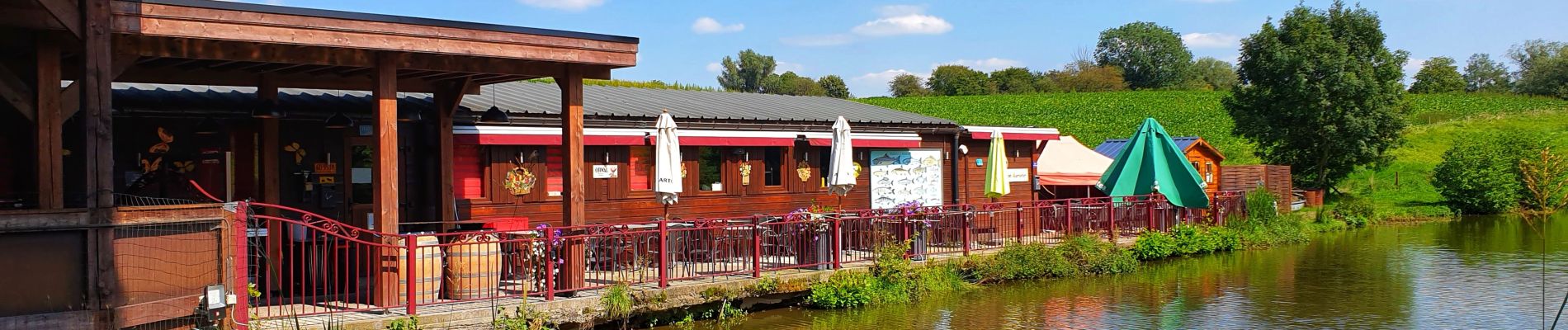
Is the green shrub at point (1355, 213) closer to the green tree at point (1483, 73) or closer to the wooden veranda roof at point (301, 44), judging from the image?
the wooden veranda roof at point (301, 44)

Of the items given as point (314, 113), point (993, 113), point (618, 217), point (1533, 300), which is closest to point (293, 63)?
point (314, 113)

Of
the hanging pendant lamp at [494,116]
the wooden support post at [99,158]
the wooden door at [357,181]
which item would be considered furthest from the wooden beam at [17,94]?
the hanging pendant lamp at [494,116]

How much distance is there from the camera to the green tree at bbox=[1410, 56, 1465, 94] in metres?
60.4

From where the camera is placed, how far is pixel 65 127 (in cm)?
1108

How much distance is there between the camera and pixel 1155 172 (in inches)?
720

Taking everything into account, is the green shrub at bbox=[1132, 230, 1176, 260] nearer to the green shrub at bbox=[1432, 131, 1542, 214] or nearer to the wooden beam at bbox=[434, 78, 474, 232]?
the wooden beam at bbox=[434, 78, 474, 232]

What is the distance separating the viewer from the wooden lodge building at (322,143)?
7656 mm

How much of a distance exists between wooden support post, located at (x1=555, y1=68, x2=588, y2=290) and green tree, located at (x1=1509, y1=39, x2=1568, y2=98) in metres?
63.5

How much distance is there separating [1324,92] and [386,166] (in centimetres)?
2572

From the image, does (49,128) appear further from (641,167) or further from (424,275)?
(641,167)

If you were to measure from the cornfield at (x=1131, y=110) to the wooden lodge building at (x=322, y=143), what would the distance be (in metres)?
28.0

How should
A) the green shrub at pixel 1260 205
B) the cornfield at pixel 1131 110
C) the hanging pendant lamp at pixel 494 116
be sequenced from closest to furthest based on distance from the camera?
1. the hanging pendant lamp at pixel 494 116
2. the green shrub at pixel 1260 205
3. the cornfield at pixel 1131 110

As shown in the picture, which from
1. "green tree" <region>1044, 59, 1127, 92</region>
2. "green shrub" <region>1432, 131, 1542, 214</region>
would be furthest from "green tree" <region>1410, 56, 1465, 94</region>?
"green shrub" <region>1432, 131, 1542, 214</region>

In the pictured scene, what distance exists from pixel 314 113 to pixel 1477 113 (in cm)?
5236
